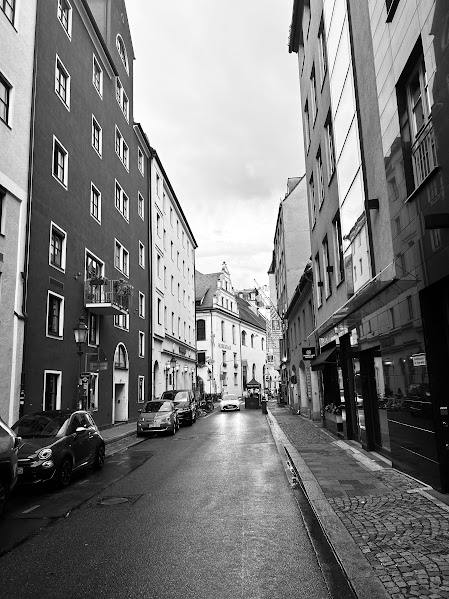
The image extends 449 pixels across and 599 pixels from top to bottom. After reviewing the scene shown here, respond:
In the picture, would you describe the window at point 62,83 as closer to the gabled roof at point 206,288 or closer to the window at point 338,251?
the window at point 338,251

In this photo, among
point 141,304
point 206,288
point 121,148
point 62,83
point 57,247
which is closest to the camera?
point 57,247

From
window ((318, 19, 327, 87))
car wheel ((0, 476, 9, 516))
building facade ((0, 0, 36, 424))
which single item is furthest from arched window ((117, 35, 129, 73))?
car wheel ((0, 476, 9, 516))

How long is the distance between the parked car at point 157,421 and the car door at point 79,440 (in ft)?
30.1

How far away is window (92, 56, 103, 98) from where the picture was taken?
2412cm

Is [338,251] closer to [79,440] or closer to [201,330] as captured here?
[79,440]

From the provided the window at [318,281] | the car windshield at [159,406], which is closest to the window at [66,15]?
the window at [318,281]

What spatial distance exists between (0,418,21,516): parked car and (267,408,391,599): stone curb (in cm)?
455

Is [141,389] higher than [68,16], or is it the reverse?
[68,16]

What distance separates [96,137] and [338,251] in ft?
48.1

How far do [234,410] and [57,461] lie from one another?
3319cm

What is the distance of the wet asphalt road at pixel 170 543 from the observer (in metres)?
4.55

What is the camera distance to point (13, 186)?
1514 centimetres

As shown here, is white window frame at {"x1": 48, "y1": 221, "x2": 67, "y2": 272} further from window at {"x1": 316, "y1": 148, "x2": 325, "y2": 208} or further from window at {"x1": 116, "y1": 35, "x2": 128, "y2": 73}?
window at {"x1": 116, "y1": 35, "x2": 128, "y2": 73}

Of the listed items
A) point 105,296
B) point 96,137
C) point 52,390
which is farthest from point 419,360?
point 96,137
